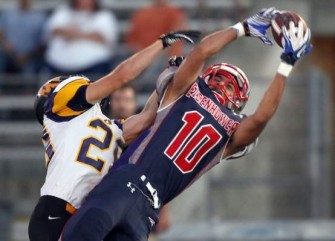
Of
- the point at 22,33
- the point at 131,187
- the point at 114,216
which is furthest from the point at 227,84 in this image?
the point at 22,33

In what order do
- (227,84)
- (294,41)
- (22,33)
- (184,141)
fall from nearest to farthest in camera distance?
(294,41) < (184,141) < (227,84) < (22,33)

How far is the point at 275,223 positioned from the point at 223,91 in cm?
421

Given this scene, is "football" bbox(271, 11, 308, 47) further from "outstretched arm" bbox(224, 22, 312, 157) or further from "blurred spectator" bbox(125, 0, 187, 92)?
"blurred spectator" bbox(125, 0, 187, 92)

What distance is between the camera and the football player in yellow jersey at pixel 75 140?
28.2 ft

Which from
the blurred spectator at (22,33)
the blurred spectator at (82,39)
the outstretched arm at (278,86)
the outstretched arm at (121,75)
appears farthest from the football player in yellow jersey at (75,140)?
the blurred spectator at (22,33)

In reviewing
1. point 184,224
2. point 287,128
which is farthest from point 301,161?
point 184,224

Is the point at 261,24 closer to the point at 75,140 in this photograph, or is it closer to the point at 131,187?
the point at 131,187

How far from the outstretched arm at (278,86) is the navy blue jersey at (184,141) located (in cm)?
14

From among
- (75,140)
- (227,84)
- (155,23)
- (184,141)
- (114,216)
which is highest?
(227,84)

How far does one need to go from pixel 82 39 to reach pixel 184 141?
4.90 m

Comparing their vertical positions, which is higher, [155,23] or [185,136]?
[185,136]

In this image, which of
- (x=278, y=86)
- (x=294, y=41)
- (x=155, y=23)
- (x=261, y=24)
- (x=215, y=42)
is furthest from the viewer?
(x=155, y=23)

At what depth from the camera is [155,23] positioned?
13578 mm

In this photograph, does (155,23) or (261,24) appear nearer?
(261,24)
